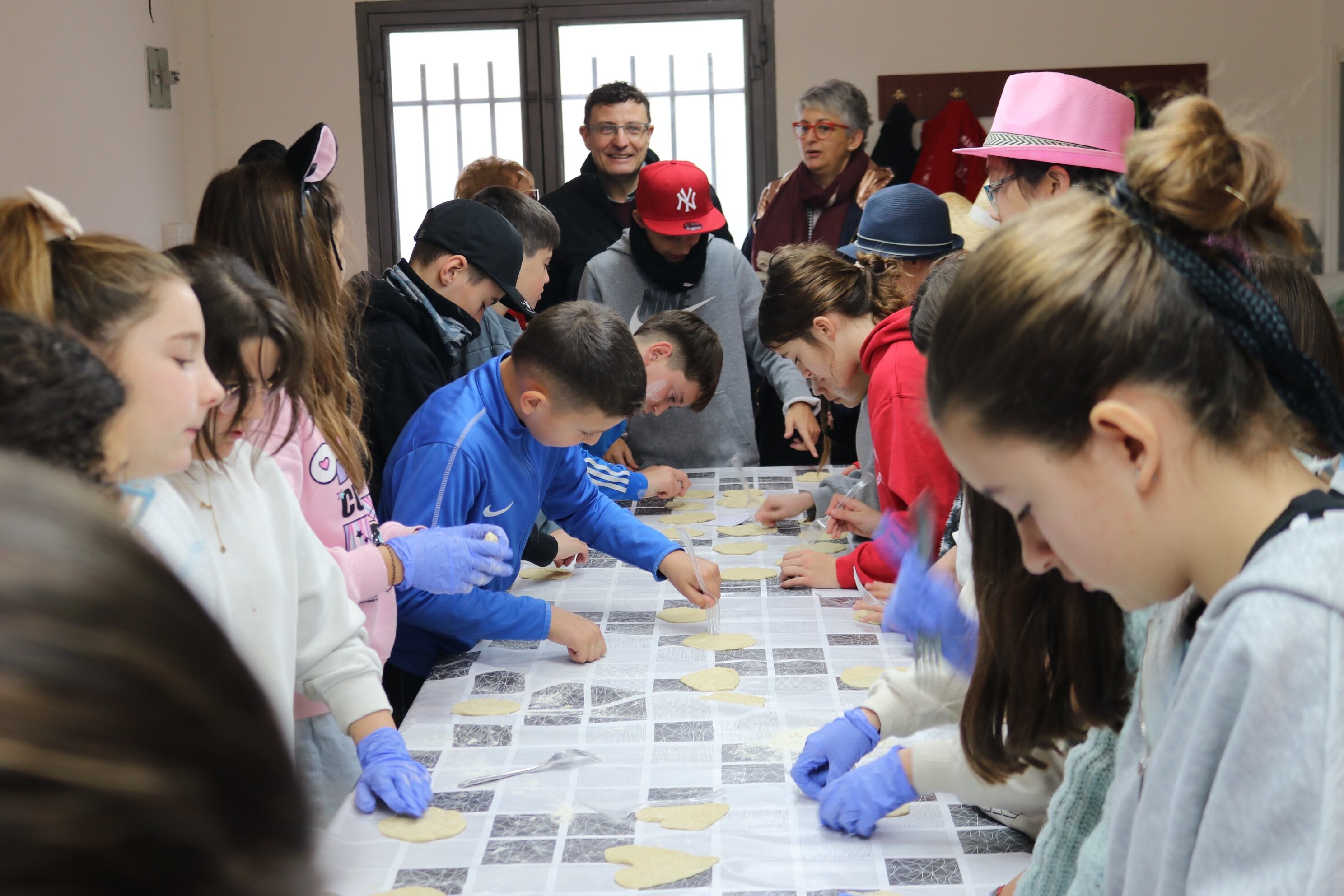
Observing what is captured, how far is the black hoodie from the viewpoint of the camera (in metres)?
3.62

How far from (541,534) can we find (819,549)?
1.87ft

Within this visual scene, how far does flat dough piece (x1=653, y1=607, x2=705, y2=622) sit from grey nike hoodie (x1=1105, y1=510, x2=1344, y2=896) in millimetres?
1247

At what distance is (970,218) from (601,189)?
118 centimetres

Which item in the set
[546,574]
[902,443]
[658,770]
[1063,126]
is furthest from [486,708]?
[1063,126]

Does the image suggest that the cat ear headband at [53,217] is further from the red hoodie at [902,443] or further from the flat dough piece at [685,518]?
the flat dough piece at [685,518]

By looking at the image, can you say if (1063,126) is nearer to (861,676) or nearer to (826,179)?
(861,676)

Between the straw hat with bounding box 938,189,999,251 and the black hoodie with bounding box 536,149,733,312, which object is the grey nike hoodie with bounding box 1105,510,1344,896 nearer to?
the straw hat with bounding box 938,189,999,251

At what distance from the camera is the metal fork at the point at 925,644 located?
134 centimetres

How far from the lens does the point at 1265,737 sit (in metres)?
0.63

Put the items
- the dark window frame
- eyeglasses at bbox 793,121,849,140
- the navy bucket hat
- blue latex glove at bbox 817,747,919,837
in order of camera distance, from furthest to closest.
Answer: the dark window frame
eyeglasses at bbox 793,121,849,140
the navy bucket hat
blue latex glove at bbox 817,747,919,837

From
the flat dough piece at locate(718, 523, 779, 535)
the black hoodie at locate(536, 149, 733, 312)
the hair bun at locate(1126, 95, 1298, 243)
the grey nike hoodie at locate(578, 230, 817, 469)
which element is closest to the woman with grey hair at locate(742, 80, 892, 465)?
the black hoodie at locate(536, 149, 733, 312)

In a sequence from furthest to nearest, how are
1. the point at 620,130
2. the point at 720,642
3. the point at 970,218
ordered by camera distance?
the point at 620,130 < the point at 970,218 < the point at 720,642

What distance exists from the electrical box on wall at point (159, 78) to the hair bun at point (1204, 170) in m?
4.80

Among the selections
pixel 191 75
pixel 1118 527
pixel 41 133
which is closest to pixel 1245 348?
pixel 1118 527
